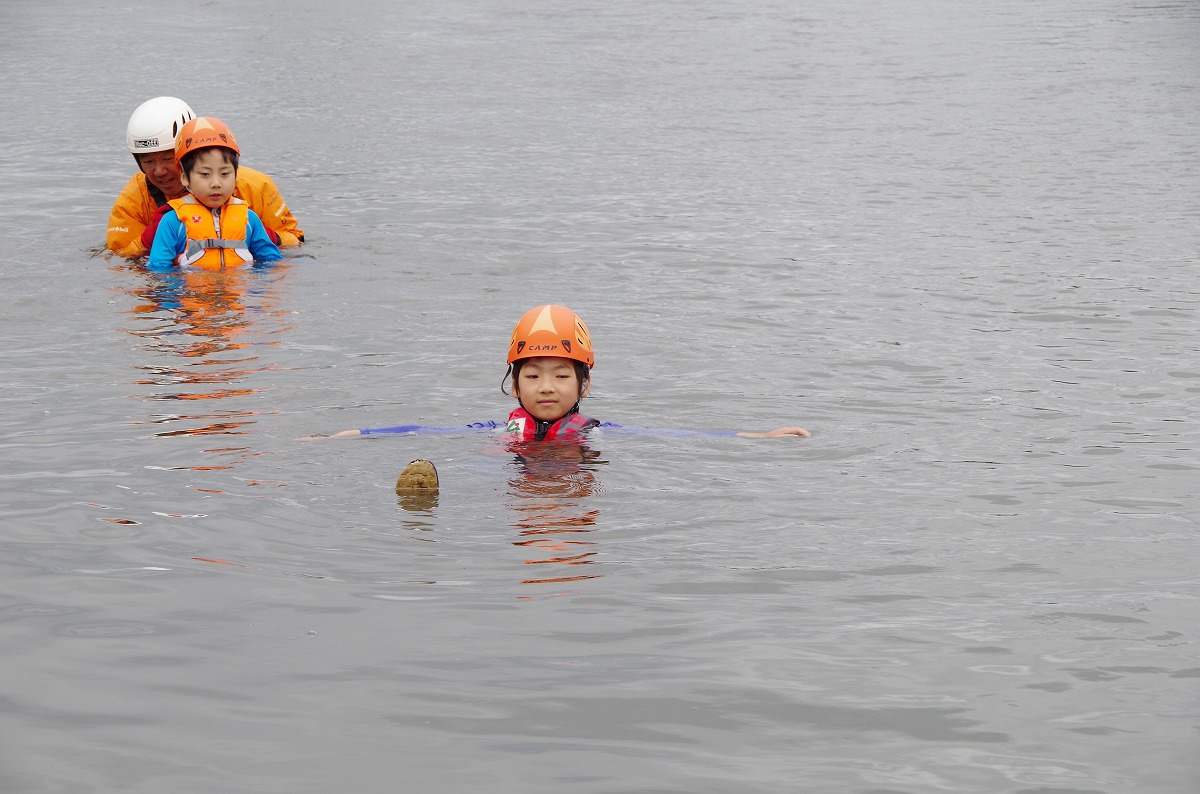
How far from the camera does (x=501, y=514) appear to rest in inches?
284

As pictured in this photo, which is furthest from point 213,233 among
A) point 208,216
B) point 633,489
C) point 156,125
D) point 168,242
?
point 633,489

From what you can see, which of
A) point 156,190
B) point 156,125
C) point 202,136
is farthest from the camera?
point 156,190

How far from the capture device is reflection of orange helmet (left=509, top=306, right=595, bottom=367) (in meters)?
8.23

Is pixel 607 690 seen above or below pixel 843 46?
below

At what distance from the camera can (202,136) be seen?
12.9 m

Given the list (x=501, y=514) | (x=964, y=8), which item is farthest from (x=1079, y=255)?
(x=964, y=8)

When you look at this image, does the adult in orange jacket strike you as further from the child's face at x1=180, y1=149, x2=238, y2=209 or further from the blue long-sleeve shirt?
the child's face at x1=180, y1=149, x2=238, y2=209

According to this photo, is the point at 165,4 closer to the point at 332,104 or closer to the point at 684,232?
the point at 332,104

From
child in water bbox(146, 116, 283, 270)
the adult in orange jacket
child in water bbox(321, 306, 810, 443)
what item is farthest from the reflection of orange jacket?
child in water bbox(321, 306, 810, 443)

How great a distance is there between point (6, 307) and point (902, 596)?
846 centimetres

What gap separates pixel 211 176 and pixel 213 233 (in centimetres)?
58

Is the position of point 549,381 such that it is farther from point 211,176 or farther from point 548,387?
point 211,176

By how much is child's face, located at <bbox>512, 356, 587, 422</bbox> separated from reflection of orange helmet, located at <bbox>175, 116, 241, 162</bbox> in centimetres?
547

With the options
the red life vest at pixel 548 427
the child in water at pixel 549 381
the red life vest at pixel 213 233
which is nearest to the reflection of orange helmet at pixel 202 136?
the red life vest at pixel 213 233
